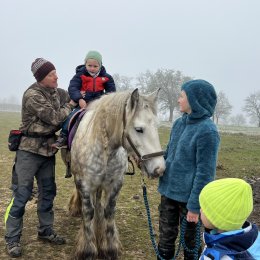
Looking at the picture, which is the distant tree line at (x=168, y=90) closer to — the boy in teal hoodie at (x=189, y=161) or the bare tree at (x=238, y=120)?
the bare tree at (x=238, y=120)

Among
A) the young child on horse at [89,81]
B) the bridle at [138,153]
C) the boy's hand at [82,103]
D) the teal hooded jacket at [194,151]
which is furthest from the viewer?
the young child on horse at [89,81]

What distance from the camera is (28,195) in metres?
4.14

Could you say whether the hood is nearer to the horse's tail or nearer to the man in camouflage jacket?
the man in camouflage jacket

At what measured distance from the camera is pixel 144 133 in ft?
10.6

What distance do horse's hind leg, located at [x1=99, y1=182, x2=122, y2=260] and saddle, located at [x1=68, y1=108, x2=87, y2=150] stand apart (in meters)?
0.80

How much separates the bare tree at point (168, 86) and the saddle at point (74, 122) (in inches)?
2091

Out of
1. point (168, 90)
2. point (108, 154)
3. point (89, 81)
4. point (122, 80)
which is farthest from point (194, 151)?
point (122, 80)

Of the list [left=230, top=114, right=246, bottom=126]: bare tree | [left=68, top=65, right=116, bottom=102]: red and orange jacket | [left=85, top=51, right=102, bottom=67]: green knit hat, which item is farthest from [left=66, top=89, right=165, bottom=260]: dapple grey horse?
[left=230, top=114, right=246, bottom=126]: bare tree

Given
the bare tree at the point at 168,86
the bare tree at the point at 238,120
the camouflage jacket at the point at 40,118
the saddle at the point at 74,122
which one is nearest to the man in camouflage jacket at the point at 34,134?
the camouflage jacket at the point at 40,118

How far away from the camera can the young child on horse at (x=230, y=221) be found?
6.27 feet

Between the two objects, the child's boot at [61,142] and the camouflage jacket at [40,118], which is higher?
the camouflage jacket at [40,118]

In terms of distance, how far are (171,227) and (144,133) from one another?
3.12 ft

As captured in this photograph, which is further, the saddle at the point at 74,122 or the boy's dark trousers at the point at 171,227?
the saddle at the point at 74,122

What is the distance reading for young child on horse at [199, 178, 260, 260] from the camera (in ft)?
6.27
